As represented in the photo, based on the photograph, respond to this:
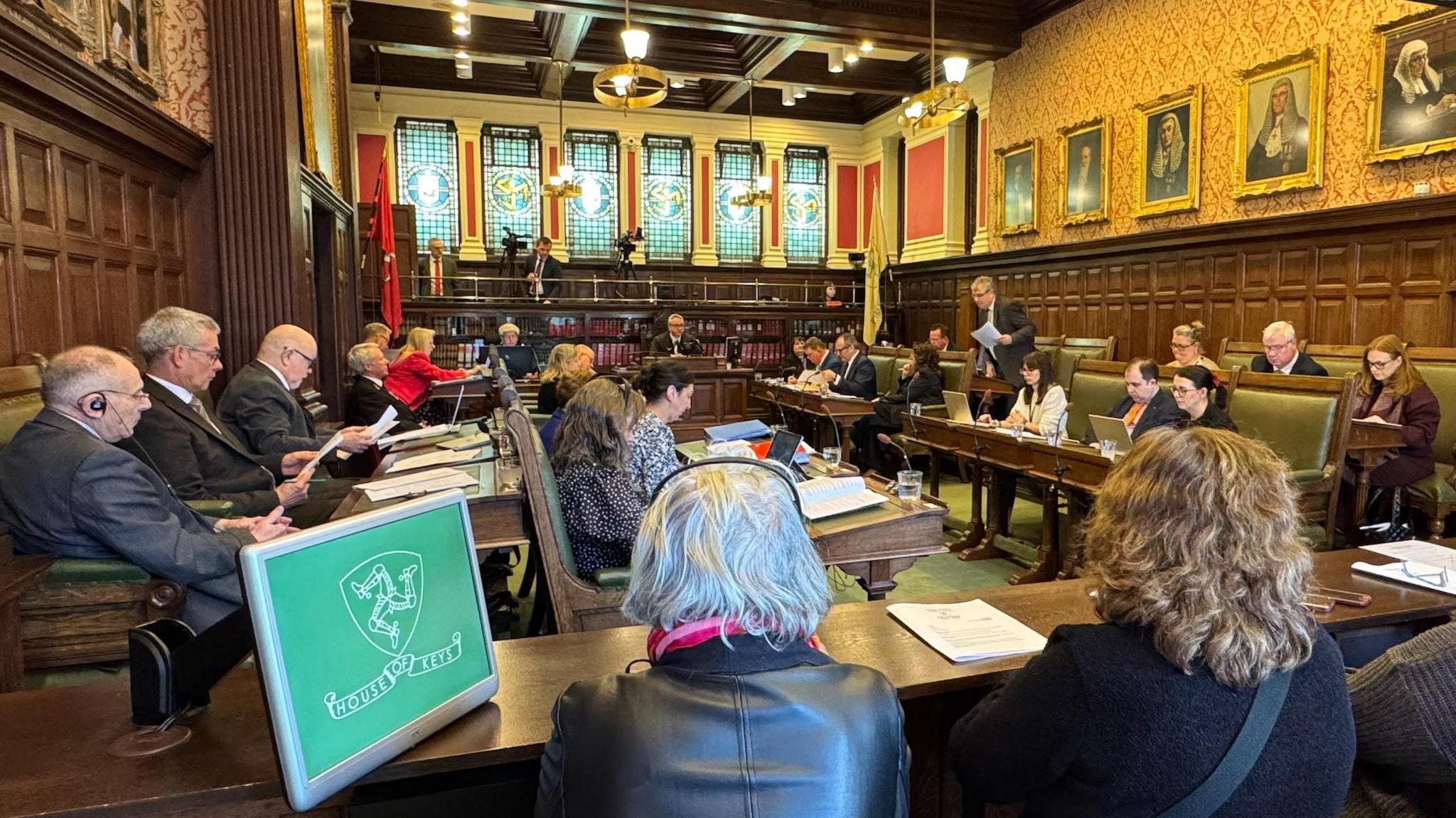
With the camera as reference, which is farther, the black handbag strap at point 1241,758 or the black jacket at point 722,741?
the black handbag strap at point 1241,758

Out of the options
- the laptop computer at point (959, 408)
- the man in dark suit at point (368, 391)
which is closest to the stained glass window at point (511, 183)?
the man in dark suit at point (368, 391)

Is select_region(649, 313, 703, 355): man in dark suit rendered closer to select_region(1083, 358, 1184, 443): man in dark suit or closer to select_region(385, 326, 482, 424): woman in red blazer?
select_region(385, 326, 482, 424): woman in red blazer

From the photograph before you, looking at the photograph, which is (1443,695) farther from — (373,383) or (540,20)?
(540,20)

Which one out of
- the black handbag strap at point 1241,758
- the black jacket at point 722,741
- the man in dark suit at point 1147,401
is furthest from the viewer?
the man in dark suit at point 1147,401

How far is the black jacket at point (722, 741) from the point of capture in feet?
3.23

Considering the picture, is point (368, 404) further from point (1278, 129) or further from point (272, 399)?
point (1278, 129)

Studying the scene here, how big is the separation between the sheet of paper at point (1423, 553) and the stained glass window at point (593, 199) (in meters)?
13.1

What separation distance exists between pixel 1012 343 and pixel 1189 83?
121 inches

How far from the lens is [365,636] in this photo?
1.14 meters

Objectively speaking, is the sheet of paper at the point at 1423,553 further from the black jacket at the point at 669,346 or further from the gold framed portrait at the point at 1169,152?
the black jacket at the point at 669,346

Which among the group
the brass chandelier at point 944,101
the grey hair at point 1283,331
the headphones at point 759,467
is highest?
the brass chandelier at point 944,101

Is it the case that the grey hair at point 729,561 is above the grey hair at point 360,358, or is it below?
below

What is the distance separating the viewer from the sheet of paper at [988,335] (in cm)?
784

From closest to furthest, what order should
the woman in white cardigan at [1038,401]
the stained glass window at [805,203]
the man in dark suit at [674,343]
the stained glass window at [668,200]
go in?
the woman in white cardigan at [1038,401]
the man in dark suit at [674,343]
the stained glass window at [668,200]
the stained glass window at [805,203]
